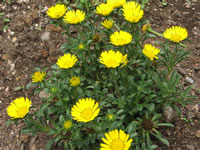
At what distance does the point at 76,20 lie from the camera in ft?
8.92

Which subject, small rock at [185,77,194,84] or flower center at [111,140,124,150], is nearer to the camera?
flower center at [111,140,124,150]

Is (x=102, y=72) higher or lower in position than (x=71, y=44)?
lower

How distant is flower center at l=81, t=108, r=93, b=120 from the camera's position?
6.66ft

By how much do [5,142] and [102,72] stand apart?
1684mm

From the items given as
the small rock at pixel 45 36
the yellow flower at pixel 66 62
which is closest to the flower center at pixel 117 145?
the yellow flower at pixel 66 62

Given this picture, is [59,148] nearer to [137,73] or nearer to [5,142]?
[5,142]

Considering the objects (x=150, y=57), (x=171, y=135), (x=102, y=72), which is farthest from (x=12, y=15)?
(x=171, y=135)

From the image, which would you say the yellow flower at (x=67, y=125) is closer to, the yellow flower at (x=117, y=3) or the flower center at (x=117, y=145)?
the flower center at (x=117, y=145)

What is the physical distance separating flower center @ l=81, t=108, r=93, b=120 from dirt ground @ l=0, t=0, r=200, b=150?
1.07m

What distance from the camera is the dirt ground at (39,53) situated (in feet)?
9.28

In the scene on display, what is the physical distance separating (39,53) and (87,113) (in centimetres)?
209

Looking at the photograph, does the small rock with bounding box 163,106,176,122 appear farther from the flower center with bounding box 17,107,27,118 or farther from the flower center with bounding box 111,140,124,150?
the flower center with bounding box 17,107,27,118

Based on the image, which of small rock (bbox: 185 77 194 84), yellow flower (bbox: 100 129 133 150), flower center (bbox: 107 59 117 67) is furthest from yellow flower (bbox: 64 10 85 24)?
small rock (bbox: 185 77 194 84)

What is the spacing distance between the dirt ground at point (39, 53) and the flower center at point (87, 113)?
42.3 inches
